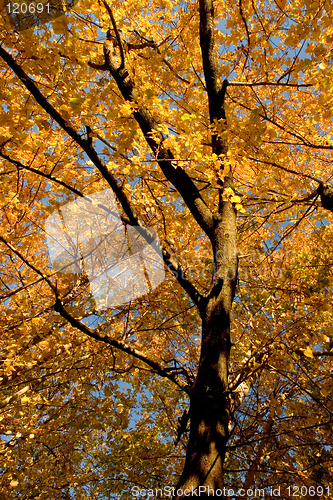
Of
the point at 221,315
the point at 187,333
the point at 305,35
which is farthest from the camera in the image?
the point at 187,333

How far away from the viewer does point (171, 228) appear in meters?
3.55

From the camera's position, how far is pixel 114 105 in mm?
2969

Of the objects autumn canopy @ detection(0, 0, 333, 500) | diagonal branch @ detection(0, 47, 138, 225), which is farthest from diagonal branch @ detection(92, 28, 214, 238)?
diagonal branch @ detection(0, 47, 138, 225)

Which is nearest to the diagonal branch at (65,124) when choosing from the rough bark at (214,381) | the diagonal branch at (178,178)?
the diagonal branch at (178,178)

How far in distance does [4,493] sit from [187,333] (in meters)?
4.14

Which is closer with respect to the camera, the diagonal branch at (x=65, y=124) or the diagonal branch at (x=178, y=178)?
the diagonal branch at (x=65, y=124)

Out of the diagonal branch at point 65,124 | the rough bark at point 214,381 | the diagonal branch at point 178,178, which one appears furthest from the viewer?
the diagonal branch at point 178,178

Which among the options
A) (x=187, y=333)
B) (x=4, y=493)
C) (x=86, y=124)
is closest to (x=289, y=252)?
(x=187, y=333)

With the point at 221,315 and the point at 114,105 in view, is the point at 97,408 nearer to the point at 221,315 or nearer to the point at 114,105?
the point at 221,315

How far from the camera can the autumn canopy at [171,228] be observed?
2.09m

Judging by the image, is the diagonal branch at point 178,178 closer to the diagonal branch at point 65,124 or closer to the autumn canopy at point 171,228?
the autumn canopy at point 171,228

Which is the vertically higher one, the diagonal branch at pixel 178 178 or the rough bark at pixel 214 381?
the diagonal branch at pixel 178 178

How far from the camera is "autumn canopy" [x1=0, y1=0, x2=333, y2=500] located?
82.2 inches

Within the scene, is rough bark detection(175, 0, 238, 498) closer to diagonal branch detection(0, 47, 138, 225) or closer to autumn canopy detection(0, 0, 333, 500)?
autumn canopy detection(0, 0, 333, 500)
